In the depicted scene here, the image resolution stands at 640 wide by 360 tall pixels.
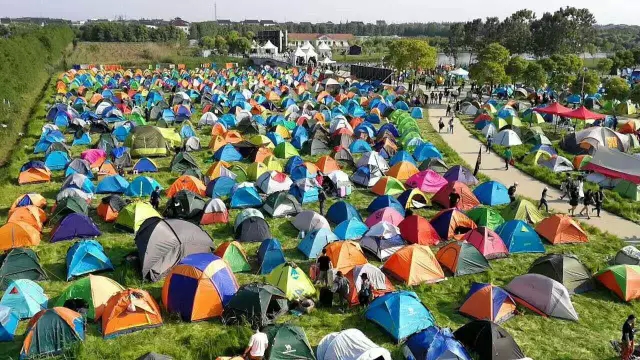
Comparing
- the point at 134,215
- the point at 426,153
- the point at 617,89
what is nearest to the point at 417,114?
the point at 426,153

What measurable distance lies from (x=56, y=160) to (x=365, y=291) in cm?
1754

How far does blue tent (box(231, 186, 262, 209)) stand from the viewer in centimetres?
1862

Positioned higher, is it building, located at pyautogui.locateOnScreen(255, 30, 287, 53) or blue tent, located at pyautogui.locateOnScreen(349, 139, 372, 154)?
building, located at pyautogui.locateOnScreen(255, 30, 287, 53)

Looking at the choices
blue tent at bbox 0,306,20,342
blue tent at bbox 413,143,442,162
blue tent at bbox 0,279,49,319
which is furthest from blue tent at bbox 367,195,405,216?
blue tent at bbox 0,306,20,342

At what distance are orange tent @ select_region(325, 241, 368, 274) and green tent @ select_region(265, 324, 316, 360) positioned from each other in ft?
11.6

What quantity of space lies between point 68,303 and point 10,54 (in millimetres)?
45277

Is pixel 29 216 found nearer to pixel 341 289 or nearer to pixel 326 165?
pixel 341 289

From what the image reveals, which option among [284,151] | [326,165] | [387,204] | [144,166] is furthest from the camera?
[284,151]

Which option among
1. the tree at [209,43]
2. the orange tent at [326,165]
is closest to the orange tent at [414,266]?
the orange tent at [326,165]

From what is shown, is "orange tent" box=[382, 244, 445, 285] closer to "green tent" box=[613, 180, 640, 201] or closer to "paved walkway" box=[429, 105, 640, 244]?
"paved walkway" box=[429, 105, 640, 244]

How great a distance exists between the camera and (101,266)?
545 inches

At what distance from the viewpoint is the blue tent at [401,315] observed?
1078cm

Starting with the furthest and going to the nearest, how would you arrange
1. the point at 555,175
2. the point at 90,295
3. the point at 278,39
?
1. the point at 278,39
2. the point at 555,175
3. the point at 90,295

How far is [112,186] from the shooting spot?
20.0m
